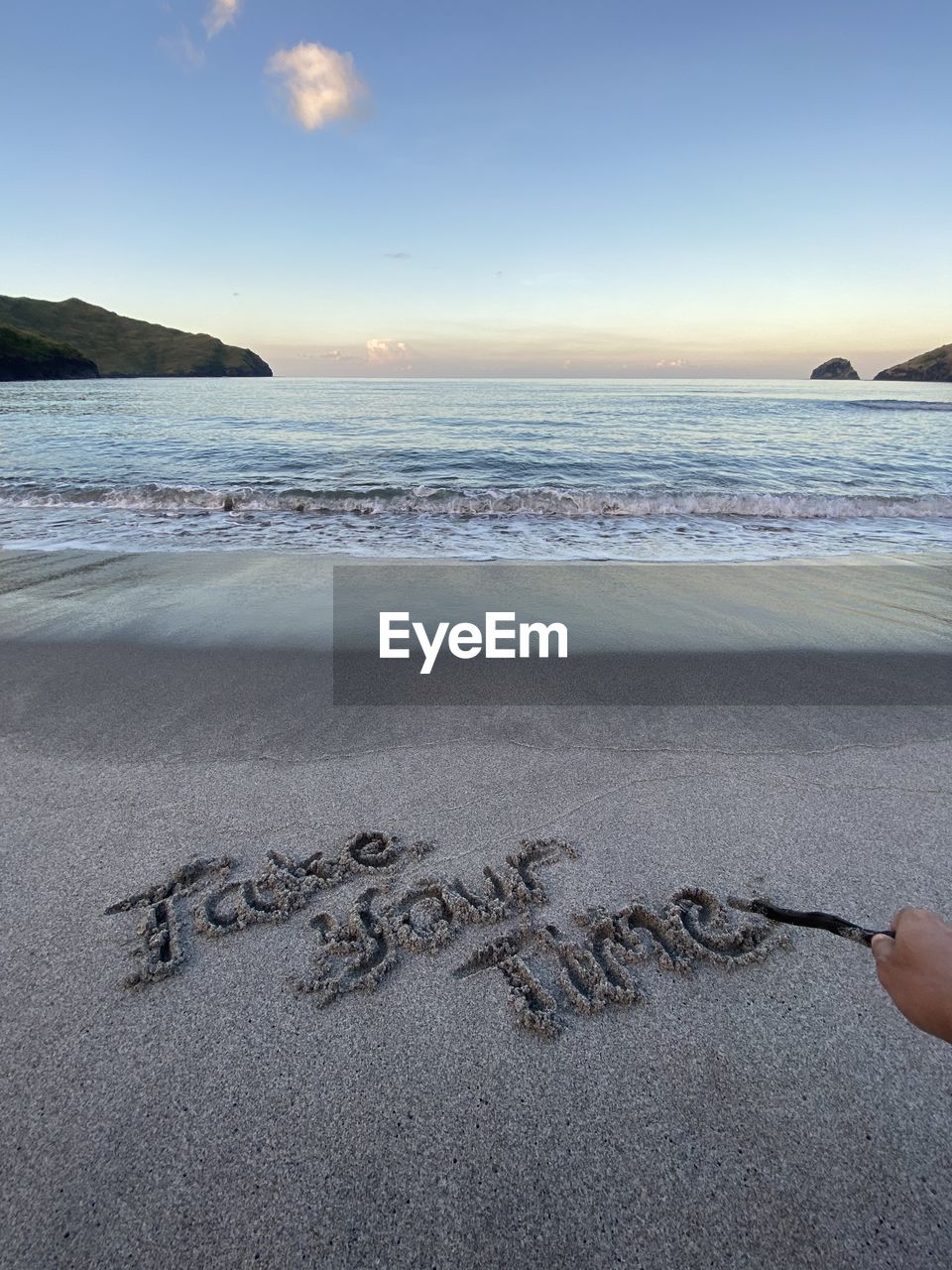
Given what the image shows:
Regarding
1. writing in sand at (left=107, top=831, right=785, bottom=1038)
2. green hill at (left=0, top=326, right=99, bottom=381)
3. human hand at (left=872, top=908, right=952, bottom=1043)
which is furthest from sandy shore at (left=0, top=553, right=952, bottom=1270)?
green hill at (left=0, top=326, right=99, bottom=381)

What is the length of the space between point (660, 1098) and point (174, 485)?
12.8m

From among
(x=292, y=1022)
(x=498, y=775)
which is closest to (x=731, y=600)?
(x=498, y=775)

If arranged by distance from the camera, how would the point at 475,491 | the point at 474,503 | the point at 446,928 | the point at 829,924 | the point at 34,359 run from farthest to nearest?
the point at 34,359 < the point at 475,491 < the point at 474,503 < the point at 446,928 < the point at 829,924

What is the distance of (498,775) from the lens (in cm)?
324

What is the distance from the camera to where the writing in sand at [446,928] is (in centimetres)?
206

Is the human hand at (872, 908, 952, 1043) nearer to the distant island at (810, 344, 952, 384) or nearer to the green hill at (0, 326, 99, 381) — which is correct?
the green hill at (0, 326, 99, 381)

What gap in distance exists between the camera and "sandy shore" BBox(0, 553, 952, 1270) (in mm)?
1492

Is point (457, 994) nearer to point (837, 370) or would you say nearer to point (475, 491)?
point (475, 491)

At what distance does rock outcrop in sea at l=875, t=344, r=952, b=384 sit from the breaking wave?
115522mm

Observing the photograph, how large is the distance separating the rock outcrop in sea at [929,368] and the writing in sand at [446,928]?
127 m

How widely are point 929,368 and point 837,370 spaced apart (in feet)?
62.0

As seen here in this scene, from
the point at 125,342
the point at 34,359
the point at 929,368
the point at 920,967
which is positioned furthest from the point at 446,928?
the point at 125,342

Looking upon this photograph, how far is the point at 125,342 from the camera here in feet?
484

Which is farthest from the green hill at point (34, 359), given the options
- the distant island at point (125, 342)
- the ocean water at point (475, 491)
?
the ocean water at point (475, 491)
